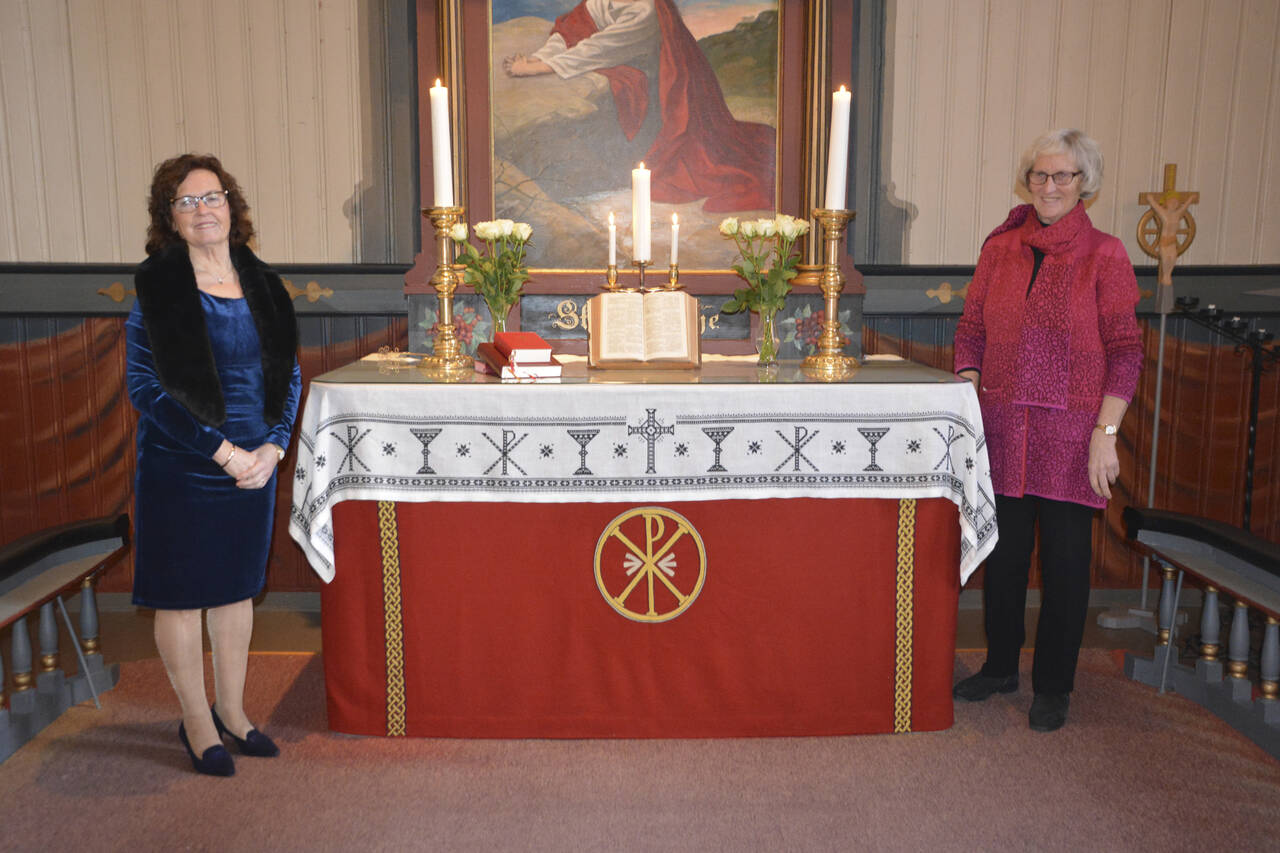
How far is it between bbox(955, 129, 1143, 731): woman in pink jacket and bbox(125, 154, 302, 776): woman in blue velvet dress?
2312 millimetres

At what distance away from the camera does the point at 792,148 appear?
12.8 feet

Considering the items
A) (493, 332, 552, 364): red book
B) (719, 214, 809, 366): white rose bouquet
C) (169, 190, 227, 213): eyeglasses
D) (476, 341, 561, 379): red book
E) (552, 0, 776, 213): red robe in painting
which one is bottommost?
(476, 341, 561, 379): red book

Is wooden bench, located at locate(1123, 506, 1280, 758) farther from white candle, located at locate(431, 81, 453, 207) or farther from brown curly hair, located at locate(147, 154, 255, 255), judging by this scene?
brown curly hair, located at locate(147, 154, 255, 255)

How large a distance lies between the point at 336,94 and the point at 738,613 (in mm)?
2905

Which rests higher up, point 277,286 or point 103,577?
point 277,286

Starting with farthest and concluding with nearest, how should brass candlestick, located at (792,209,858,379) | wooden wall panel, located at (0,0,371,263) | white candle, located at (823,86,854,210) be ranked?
wooden wall panel, located at (0,0,371,263) → brass candlestick, located at (792,209,858,379) → white candle, located at (823,86,854,210)

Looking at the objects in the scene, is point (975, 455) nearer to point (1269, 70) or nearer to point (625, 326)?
point (625, 326)

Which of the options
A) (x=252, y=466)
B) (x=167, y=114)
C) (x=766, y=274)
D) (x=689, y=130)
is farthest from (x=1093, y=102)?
(x=167, y=114)

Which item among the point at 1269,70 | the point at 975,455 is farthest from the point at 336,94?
the point at 1269,70

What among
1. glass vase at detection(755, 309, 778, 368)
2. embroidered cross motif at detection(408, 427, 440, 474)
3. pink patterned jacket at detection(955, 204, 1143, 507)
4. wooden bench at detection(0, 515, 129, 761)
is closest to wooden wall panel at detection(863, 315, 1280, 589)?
glass vase at detection(755, 309, 778, 368)

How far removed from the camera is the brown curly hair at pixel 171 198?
8.54 ft

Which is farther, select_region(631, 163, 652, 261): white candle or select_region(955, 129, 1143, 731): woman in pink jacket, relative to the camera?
select_region(631, 163, 652, 261): white candle

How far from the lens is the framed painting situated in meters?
3.84

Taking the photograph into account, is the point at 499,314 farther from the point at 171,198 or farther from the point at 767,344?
the point at 171,198
